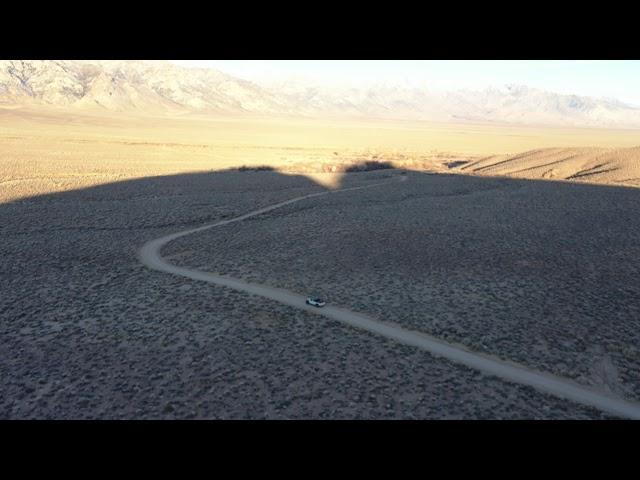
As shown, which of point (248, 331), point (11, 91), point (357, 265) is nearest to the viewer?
point (248, 331)

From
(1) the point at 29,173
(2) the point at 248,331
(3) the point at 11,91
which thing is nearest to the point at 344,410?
(2) the point at 248,331

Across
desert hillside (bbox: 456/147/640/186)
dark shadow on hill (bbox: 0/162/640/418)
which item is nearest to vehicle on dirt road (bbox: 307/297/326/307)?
dark shadow on hill (bbox: 0/162/640/418)

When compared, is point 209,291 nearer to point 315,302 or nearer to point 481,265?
point 315,302

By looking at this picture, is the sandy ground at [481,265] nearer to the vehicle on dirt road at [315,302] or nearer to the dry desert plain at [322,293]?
the dry desert plain at [322,293]

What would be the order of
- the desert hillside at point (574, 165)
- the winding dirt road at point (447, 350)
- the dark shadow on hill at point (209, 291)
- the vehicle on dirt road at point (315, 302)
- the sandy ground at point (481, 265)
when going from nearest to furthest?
the winding dirt road at point (447, 350) < the dark shadow on hill at point (209, 291) < the sandy ground at point (481, 265) < the vehicle on dirt road at point (315, 302) < the desert hillside at point (574, 165)

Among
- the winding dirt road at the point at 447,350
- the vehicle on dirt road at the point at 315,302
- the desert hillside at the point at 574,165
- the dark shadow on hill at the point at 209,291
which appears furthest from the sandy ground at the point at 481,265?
the desert hillside at the point at 574,165

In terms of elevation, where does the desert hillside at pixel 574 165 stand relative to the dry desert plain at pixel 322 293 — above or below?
above

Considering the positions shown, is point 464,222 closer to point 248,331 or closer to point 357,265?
point 357,265
